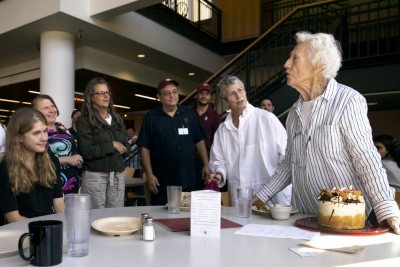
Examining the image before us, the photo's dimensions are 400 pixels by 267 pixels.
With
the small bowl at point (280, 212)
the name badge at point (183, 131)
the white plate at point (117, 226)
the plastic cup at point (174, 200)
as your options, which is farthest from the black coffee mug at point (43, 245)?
the name badge at point (183, 131)

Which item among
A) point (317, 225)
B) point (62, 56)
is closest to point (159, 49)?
point (62, 56)

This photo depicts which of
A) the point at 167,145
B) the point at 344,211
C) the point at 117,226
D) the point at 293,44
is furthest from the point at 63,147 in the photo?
the point at 293,44

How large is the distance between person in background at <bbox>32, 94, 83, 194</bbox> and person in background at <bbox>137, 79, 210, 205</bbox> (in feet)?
1.69

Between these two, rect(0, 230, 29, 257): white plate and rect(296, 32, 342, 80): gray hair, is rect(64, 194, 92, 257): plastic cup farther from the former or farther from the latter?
rect(296, 32, 342, 80): gray hair

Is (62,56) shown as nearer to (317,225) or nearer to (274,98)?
(274,98)

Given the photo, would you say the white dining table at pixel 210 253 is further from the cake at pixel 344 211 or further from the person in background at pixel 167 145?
the person in background at pixel 167 145

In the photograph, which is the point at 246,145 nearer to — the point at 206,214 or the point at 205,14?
the point at 206,214

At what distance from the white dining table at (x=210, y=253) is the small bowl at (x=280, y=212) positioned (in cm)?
29

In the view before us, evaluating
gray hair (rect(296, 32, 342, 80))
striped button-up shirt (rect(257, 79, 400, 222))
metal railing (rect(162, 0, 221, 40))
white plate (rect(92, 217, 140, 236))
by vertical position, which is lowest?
white plate (rect(92, 217, 140, 236))

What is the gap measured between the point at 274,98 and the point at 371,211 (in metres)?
4.50

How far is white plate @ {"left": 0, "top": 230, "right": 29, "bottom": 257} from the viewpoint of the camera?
1.05 meters

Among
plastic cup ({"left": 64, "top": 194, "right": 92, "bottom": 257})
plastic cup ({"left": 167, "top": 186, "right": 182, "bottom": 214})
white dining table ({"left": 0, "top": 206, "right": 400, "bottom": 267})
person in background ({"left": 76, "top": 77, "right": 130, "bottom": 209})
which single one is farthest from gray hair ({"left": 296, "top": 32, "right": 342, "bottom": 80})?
person in background ({"left": 76, "top": 77, "right": 130, "bottom": 209})

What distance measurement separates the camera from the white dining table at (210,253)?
100 centimetres

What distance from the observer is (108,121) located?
3098 mm
